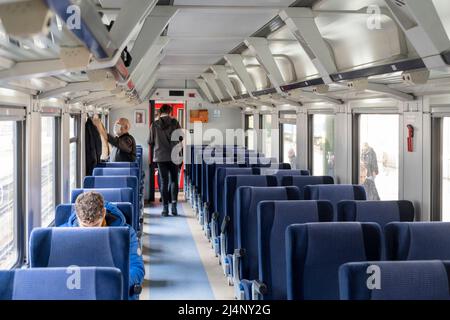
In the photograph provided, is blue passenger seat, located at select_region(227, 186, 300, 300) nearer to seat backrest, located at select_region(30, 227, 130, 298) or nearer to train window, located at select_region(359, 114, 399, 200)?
seat backrest, located at select_region(30, 227, 130, 298)

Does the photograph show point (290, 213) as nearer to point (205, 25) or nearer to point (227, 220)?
point (227, 220)

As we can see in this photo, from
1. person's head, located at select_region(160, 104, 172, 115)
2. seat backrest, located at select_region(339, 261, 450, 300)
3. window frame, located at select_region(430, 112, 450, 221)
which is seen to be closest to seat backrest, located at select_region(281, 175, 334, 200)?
window frame, located at select_region(430, 112, 450, 221)

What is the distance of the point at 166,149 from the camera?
10438mm

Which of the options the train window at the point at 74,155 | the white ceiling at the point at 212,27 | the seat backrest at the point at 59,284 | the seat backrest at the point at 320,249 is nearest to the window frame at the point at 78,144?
the train window at the point at 74,155

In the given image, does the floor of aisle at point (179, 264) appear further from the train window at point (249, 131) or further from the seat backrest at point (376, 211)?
the train window at point (249, 131)

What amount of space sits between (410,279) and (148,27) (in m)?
3.17

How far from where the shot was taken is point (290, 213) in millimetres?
3980

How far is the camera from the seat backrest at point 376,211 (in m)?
4.15

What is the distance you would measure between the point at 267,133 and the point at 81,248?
→ 28.6 feet

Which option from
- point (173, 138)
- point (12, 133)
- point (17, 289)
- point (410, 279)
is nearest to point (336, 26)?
point (12, 133)

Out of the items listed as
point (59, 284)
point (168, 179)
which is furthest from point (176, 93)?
point (59, 284)

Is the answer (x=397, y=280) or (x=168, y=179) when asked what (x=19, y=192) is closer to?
(x=397, y=280)

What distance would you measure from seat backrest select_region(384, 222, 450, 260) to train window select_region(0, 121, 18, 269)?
308 cm

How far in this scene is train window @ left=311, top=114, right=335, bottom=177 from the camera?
7.66 metres
